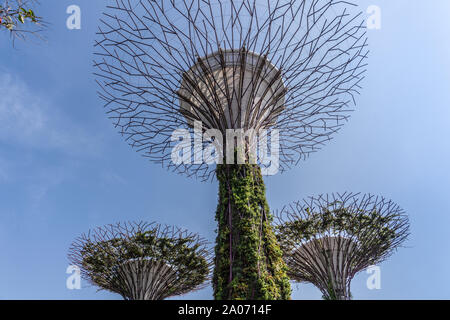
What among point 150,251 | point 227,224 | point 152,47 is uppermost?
point 152,47

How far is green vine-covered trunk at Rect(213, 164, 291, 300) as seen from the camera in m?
4.60

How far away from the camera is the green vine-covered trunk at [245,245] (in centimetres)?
460

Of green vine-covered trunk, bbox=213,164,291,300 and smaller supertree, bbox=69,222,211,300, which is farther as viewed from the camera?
smaller supertree, bbox=69,222,211,300

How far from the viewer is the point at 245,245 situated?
493 cm

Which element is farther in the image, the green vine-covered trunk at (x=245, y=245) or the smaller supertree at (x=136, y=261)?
the smaller supertree at (x=136, y=261)

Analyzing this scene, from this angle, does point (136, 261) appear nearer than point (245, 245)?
No
